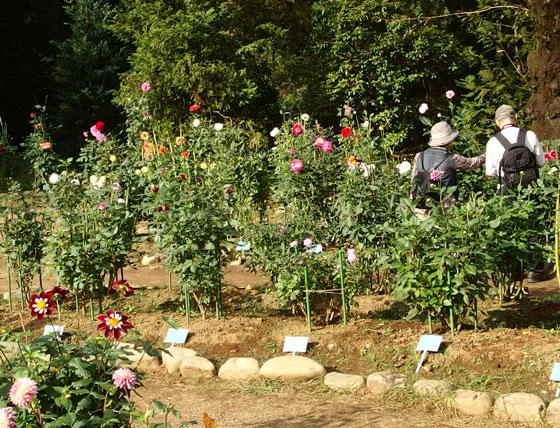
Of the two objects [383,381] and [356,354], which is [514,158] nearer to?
[356,354]

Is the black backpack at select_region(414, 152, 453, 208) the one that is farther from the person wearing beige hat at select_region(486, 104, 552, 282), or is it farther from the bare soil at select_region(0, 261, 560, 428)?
the bare soil at select_region(0, 261, 560, 428)

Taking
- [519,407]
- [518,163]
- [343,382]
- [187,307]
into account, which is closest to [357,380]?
[343,382]

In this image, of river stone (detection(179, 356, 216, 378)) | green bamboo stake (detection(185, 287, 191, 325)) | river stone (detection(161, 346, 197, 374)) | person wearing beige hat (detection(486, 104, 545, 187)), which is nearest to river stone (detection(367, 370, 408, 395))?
river stone (detection(179, 356, 216, 378))

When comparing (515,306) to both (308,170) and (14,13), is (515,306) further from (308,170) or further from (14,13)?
(14,13)

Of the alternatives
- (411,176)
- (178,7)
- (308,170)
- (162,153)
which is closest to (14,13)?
(178,7)

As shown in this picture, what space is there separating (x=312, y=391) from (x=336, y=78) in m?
10.2

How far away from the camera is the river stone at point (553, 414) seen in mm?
3656

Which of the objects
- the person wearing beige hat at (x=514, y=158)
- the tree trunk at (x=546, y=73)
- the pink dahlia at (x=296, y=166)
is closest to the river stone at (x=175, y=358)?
the pink dahlia at (x=296, y=166)

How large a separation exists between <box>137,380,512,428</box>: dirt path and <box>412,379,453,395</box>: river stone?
0.11m

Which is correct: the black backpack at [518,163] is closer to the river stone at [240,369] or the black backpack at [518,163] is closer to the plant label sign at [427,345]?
the plant label sign at [427,345]

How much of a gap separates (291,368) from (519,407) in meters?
1.30

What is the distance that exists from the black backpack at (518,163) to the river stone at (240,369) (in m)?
2.41

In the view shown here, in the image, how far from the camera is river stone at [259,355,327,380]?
14.7 ft

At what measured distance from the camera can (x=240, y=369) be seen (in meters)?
4.62
